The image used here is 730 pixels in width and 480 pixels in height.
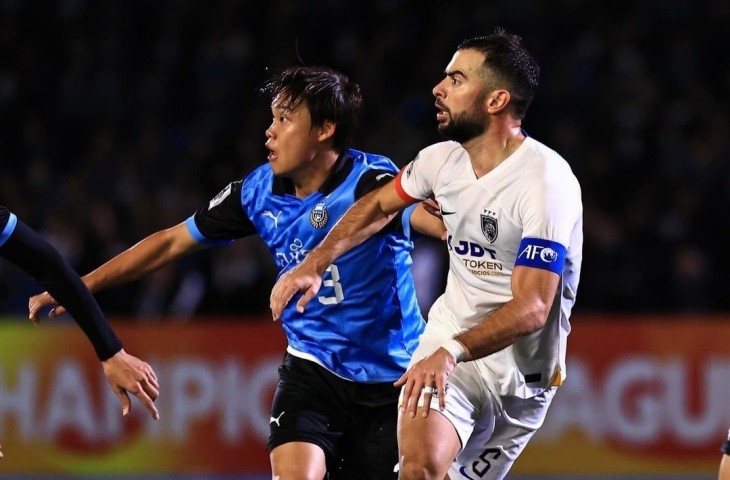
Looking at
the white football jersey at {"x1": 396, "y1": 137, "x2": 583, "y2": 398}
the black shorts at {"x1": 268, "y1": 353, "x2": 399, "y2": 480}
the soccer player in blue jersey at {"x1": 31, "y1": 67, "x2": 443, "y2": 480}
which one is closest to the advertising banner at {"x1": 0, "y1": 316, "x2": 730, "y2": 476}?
the soccer player in blue jersey at {"x1": 31, "y1": 67, "x2": 443, "y2": 480}

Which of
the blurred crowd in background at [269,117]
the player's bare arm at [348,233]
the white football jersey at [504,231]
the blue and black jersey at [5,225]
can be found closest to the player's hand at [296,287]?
the player's bare arm at [348,233]

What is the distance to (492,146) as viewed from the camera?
192 inches

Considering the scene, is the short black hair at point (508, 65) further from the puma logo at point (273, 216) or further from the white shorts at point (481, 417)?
the puma logo at point (273, 216)

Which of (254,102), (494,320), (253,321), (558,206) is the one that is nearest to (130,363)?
(494,320)

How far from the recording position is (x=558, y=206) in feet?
15.1

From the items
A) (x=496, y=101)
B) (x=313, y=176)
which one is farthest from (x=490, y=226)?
(x=313, y=176)

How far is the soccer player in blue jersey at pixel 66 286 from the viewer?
411cm

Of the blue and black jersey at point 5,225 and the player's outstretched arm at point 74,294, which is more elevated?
the blue and black jersey at point 5,225

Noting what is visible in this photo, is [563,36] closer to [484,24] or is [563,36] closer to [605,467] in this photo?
[484,24]

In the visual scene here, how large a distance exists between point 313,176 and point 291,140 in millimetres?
190

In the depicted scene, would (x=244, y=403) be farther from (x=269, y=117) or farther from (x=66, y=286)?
(x=66, y=286)

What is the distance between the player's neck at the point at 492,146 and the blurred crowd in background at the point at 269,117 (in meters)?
5.16

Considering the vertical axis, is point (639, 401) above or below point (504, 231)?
above

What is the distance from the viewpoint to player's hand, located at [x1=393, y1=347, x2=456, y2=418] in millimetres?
4223
